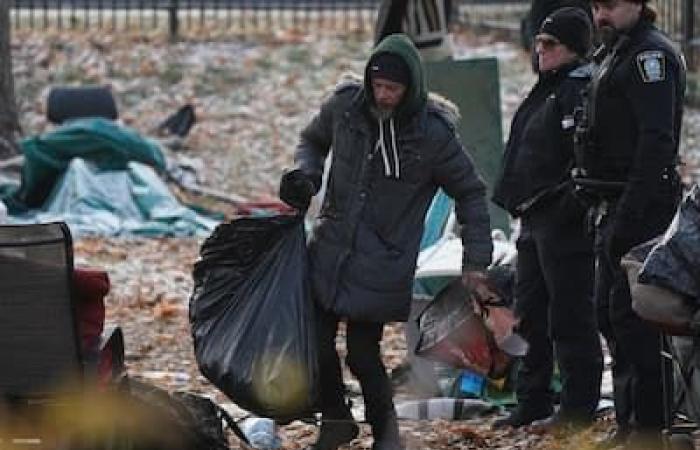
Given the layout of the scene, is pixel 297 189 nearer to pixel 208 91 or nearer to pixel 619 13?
pixel 619 13

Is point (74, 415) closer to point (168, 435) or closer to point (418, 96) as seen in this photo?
point (168, 435)

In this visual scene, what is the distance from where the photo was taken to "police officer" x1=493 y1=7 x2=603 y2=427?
821 centimetres

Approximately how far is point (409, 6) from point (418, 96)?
15.4ft

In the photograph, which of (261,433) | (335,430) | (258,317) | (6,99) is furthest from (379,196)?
(6,99)

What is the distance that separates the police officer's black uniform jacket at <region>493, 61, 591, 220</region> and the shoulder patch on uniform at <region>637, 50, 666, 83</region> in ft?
2.53

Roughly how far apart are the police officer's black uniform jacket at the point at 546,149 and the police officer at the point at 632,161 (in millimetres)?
483

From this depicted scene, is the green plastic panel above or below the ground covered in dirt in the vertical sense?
above

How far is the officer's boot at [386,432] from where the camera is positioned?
7949mm

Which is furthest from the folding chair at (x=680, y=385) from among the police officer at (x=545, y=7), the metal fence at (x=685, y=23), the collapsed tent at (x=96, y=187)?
the metal fence at (x=685, y=23)

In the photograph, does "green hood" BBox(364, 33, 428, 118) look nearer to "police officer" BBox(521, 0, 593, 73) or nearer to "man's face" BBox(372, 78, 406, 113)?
"man's face" BBox(372, 78, 406, 113)

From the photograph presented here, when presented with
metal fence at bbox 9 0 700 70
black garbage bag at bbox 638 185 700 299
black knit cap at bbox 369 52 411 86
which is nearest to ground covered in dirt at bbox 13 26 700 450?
metal fence at bbox 9 0 700 70

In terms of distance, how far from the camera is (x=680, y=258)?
6.21 m

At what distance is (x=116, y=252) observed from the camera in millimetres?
13344

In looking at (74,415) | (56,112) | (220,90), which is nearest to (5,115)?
(56,112)
